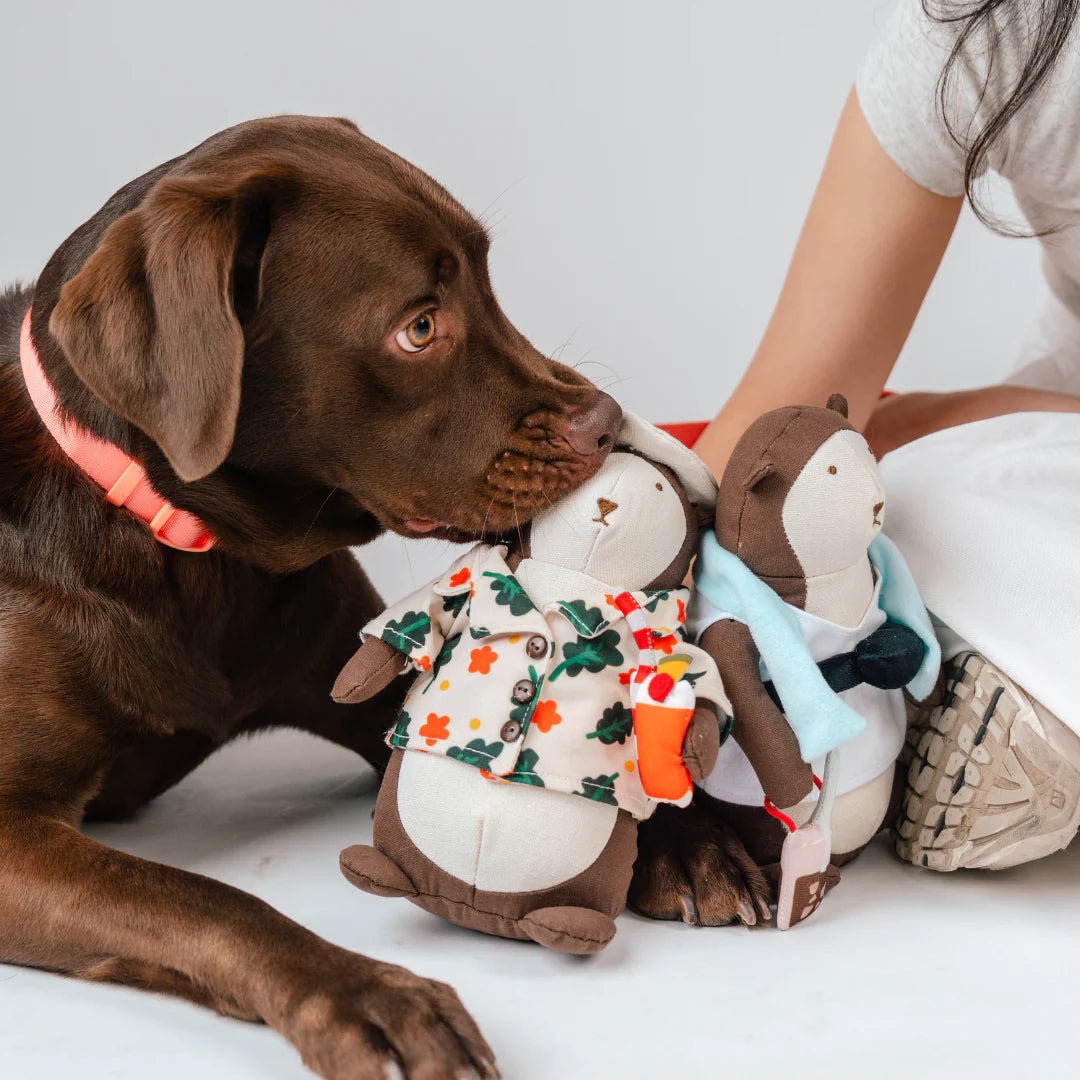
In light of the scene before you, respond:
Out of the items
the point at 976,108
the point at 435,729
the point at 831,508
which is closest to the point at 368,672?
the point at 435,729

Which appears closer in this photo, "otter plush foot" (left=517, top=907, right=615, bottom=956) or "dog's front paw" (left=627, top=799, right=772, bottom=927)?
"otter plush foot" (left=517, top=907, right=615, bottom=956)

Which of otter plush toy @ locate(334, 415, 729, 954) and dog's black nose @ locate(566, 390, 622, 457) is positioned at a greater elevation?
dog's black nose @ locate(566, 390, 622, 457)

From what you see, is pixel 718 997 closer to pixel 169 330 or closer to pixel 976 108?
pixel 169 330

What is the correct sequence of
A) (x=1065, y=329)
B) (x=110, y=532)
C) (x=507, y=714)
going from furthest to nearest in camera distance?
1. (x=1065, y=329)
2. (x=110, y=532)
3. (x=507, y=714)

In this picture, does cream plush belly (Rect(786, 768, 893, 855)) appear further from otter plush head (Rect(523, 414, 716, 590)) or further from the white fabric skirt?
otter plush head (Rect(523, 414, 716, 590))

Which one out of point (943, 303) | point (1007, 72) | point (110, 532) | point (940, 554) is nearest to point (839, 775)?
point (940, 554)

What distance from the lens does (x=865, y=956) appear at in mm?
1611

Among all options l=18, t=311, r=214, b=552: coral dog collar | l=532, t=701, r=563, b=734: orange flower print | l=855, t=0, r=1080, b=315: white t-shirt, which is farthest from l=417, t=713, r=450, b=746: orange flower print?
l=855, t=0, r=1080, b=315: white t-shirt

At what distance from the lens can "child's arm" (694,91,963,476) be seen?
2.41 metres

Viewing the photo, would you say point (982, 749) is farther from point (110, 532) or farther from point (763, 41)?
point (763, 41)

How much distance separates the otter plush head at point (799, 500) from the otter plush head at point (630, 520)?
0.21 ft

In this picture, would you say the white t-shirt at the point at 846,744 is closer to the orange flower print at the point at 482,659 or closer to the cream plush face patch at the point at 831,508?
the cream plush face patch at the point at 831,508

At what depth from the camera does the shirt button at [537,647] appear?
159cm

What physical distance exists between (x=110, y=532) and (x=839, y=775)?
0.99 meters
